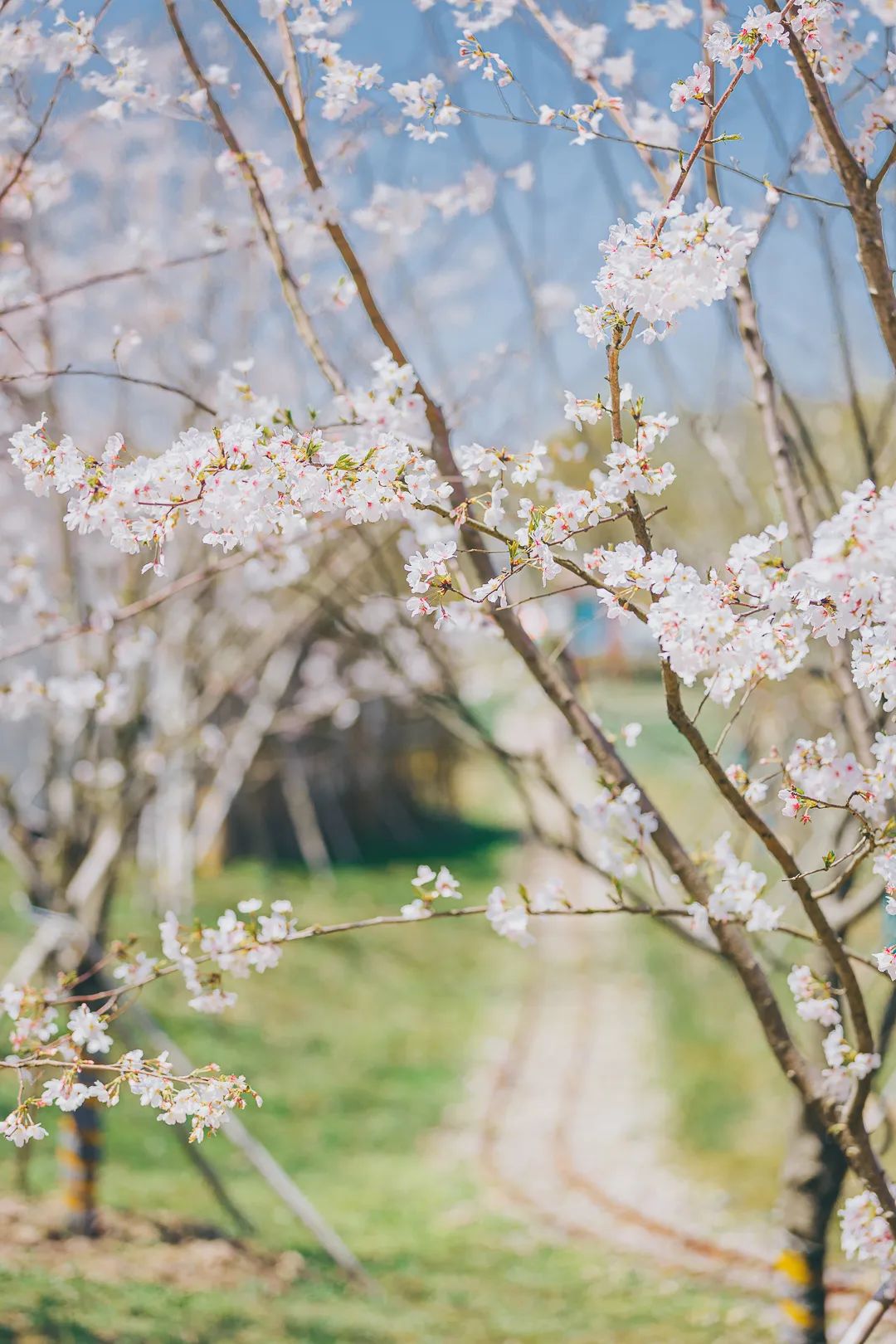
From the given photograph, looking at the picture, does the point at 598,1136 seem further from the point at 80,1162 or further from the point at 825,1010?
the point at 825,1010

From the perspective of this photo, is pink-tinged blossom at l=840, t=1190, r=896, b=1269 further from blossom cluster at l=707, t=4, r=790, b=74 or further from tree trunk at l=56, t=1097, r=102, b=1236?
tree trunk at l=56, t=1097, r=102, b=1236

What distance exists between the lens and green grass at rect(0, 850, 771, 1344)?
3.78 m

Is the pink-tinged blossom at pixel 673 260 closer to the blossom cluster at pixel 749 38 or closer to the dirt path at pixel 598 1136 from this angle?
the blossom cluster at pixel 749 38

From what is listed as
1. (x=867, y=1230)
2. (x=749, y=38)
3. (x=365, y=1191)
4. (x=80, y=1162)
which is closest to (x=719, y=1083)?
(x=365, y=1191)

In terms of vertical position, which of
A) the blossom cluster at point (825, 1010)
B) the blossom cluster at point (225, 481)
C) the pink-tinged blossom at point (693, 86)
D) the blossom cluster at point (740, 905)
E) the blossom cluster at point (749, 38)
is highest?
the blossom cluster at point (749, 38)

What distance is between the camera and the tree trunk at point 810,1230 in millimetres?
2863

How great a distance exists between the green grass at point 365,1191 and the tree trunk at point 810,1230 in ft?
3.81

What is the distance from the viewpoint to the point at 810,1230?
2.87m

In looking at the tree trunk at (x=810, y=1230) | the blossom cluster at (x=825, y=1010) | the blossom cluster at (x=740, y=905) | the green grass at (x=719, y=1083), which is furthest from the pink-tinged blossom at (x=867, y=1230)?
the green grass at (x=719, y=1083)

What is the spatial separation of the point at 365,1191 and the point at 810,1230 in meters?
3.52

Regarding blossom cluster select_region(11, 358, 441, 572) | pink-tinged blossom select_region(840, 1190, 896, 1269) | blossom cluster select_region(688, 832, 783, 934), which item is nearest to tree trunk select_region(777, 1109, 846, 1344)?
pink-tinged blossom select_region(840, 1190, 896, 1269)

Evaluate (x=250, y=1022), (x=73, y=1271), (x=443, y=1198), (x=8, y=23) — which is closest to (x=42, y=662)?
(x=250, y=1022)

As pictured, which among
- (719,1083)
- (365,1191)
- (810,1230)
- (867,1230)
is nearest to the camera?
(867,1230)

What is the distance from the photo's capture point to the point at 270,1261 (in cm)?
448
